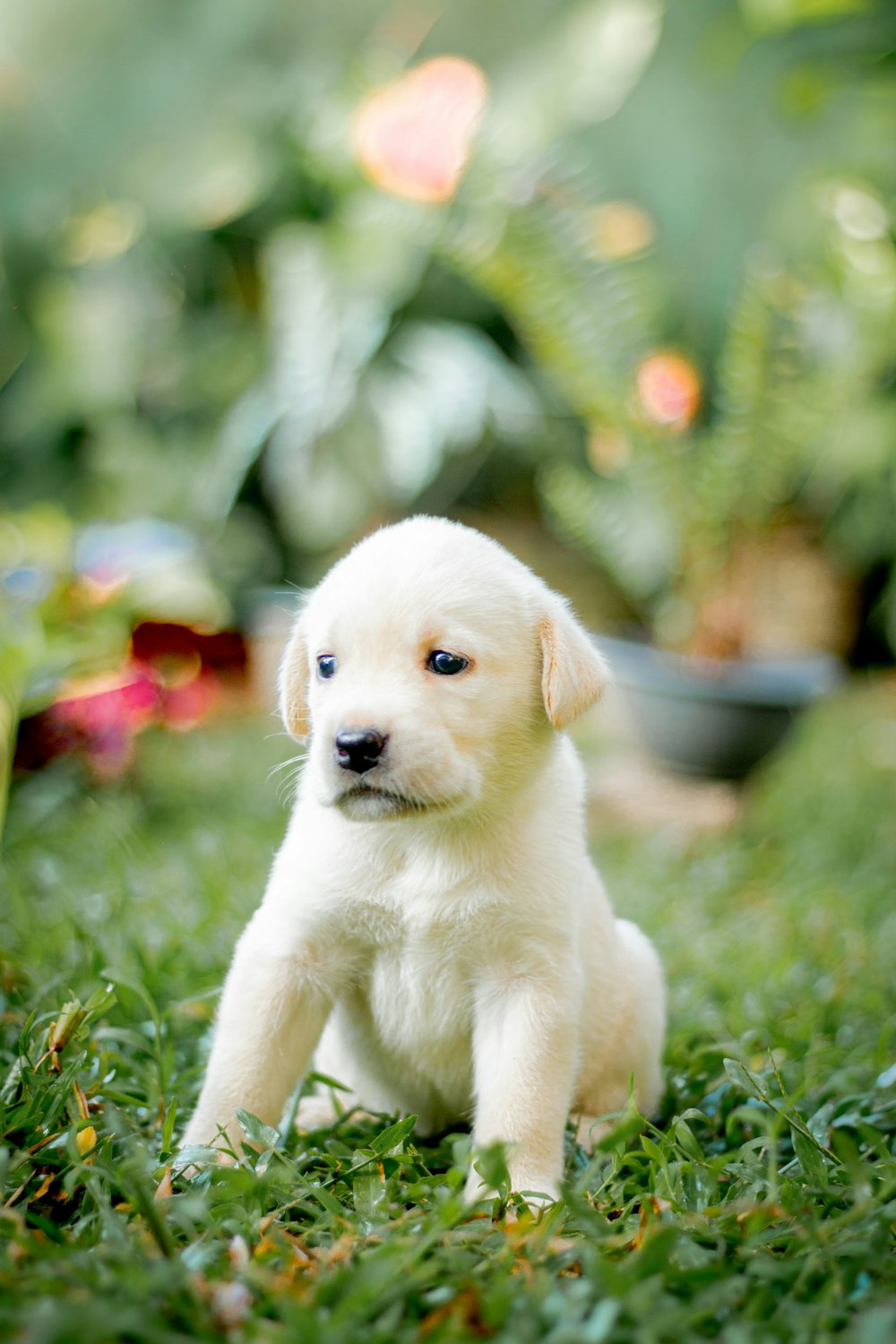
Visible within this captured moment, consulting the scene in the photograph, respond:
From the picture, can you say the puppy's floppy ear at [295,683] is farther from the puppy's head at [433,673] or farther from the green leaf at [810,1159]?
the green leaf at [810,1159]

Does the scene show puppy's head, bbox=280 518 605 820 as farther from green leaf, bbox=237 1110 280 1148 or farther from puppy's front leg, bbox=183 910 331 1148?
green leaf, bbox=237 1110 280 1148

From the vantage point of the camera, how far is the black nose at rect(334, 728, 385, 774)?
4.85ft

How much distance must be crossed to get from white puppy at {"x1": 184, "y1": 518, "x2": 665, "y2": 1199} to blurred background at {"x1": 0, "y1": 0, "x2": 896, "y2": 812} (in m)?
1.59

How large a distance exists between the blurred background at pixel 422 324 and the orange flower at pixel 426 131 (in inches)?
0.7

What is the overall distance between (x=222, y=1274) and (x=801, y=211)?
4460 millimetres

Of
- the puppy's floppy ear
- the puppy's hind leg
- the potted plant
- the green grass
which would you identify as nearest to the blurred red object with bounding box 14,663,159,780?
→ the green grass

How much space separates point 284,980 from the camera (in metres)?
1.67

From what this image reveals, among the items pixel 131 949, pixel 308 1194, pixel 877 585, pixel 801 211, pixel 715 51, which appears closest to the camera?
pixel 308 1194

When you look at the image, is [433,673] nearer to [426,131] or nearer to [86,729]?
[86,729]

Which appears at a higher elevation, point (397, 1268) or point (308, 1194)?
point (397, 1268)

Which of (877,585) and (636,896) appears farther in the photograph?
(877,585)

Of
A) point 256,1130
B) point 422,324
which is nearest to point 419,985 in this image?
point 256,1130

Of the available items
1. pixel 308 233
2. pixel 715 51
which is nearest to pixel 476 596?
pixel 715 51

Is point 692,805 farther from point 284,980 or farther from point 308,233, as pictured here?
point 308,233
